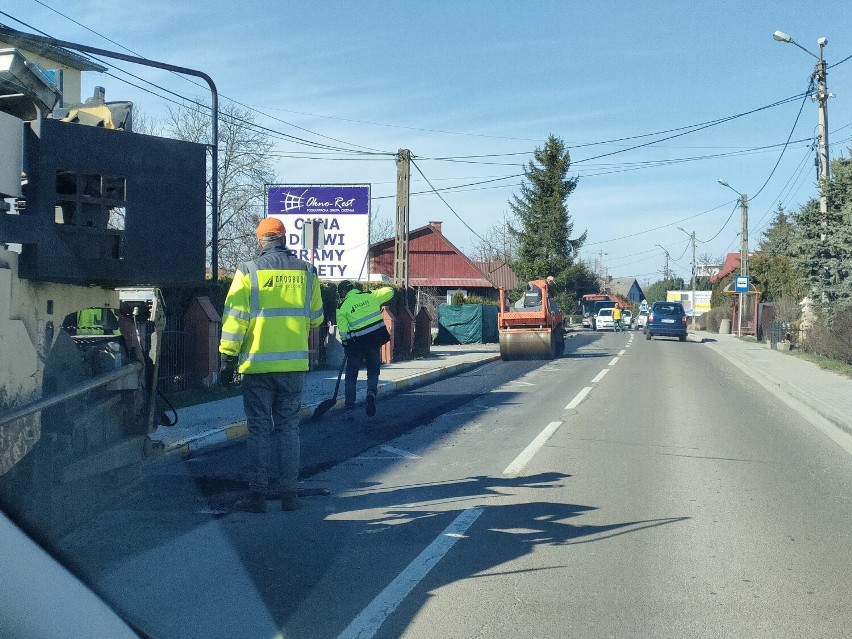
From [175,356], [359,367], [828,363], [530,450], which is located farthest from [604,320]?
[530,450]

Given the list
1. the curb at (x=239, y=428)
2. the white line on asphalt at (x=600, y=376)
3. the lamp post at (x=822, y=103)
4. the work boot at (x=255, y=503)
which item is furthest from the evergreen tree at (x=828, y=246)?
the work boot at (x=255, y=503)

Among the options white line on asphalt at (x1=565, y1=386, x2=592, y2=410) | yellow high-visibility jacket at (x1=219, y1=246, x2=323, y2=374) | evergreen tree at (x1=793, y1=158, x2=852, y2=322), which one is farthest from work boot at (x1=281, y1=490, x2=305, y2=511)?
evergreen tree at (x1=793, y1=158, x2=852, y2=322)

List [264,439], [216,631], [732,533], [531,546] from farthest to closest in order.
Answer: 1. [264,439]
2. [732,533]
3. [531,546]
4. [216,631]

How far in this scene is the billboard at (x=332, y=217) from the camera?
23.6 meters

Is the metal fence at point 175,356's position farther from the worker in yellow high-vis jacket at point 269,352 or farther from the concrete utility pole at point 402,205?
the concrete utility pole at point 402,205

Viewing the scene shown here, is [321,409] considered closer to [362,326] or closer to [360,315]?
[362,326]

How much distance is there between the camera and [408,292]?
81.8 feet

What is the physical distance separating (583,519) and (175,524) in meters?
2.90

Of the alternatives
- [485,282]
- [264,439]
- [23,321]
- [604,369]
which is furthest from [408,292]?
[485,282]

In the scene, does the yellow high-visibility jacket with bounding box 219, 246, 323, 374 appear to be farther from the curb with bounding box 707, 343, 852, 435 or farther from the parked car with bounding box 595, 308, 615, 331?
the parked car with bounding box 595, 308, 615, 331

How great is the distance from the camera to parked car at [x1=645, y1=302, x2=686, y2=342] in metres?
40.4

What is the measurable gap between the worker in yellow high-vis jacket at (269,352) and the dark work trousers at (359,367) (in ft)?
15.6

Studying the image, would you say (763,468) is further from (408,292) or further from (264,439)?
(408,292)

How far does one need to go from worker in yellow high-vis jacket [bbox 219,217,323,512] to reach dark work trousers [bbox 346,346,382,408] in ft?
15.6
